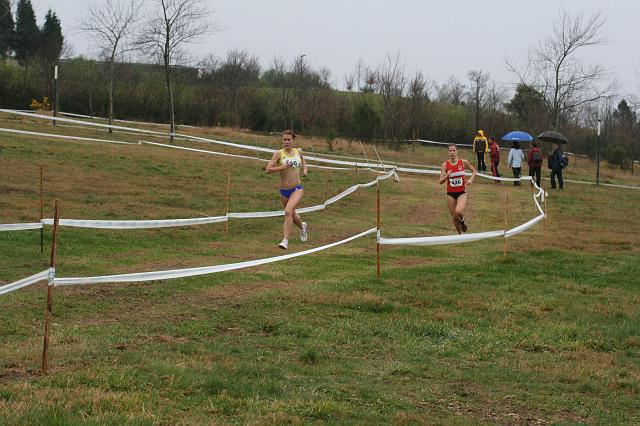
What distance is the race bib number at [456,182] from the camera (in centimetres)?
1622

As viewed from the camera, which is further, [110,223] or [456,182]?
[456,182]

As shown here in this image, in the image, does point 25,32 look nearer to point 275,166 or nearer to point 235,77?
point 235,77

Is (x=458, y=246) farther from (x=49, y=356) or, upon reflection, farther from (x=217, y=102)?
(x=217, y=102)

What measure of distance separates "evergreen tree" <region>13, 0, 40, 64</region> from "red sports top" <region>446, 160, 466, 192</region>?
66123mm

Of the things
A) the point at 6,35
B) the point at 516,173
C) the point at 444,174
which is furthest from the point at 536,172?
the point at 6,35

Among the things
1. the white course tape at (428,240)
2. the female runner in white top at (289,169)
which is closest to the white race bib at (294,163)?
the female runner in white top at (289,169)

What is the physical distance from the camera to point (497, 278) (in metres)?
12.8

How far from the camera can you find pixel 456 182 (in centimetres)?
1625

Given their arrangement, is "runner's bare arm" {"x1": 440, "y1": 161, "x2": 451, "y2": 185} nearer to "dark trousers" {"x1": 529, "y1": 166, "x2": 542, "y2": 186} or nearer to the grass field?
the grass field

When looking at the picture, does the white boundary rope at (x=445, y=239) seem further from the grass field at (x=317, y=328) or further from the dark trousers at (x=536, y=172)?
the dark trousers at (x=536, y=172)

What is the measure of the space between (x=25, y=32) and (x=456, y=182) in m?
70.1

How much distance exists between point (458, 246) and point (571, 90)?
100 ft

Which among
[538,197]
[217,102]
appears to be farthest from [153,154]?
[217,102]

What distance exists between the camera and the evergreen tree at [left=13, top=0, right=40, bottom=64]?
250 ft
